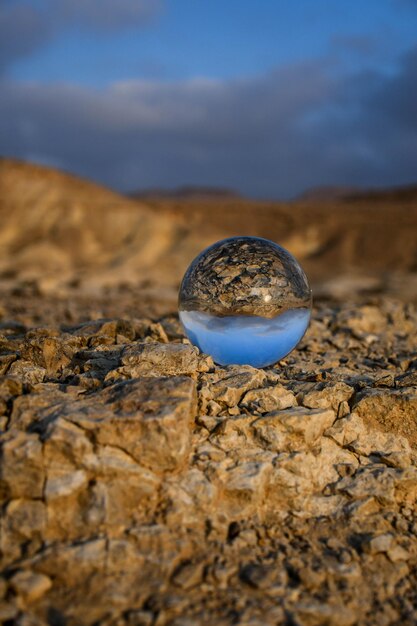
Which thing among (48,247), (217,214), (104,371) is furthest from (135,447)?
(217,214)

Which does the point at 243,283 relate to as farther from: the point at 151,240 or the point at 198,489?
the point at 151,240

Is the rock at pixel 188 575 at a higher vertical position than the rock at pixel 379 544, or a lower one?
lower

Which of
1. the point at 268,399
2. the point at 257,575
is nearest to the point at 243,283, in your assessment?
the point at 268,399

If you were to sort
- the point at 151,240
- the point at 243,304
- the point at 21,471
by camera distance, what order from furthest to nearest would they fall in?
the point at 151,240 < the point at 243,304 < the point at 21,471

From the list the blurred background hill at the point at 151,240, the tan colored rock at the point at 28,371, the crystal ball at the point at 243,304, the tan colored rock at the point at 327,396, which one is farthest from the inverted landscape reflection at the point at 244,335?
the blurred background hill at the point at 151,240

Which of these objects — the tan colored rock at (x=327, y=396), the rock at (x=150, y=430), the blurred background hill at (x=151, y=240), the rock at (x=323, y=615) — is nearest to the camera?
the rock at (x=323, y=615)

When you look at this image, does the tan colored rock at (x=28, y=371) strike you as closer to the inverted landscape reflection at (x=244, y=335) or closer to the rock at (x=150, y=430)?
the rock at (x=150, y=430)
